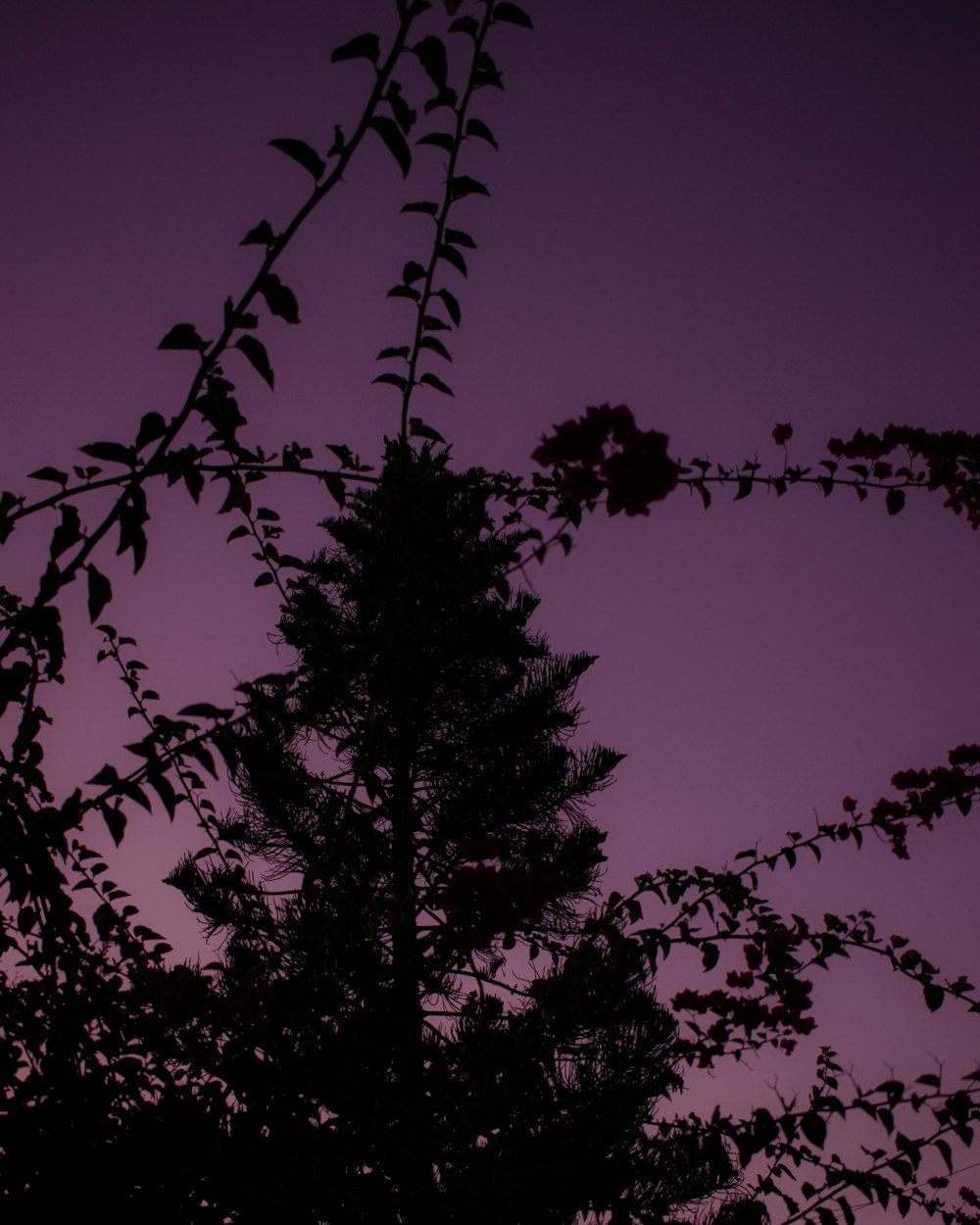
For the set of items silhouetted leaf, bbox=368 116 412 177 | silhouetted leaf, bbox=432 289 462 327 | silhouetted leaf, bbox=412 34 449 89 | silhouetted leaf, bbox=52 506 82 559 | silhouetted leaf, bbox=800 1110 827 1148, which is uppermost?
silhouetted leaf, bbox=432 289 462 327

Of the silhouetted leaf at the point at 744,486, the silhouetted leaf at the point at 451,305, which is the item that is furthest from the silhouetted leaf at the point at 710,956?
the silhouetted leaf at the point at 451,305

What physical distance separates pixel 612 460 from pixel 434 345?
1.72 feet

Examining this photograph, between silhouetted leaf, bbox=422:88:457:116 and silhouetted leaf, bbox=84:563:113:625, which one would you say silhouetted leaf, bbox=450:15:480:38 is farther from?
silhouetted leaf, bbox=84:563:113:625

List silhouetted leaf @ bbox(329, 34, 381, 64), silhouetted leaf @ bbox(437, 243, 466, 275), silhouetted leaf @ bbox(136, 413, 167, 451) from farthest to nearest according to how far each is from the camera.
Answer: silhouetted leaf @ bbox(437, 243, 466, 275) < silhouetted leaf @ bbox(136, 413, 167, 451) < silhouetted leaf @ bbox(329, 34, 381, 64)

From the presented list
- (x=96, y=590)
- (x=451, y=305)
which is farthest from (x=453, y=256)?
(x=96, y=590)

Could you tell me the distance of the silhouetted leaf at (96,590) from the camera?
128 cm

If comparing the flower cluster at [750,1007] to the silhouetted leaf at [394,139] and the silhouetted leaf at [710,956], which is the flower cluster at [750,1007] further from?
the silhouetted leaf at [394,139]

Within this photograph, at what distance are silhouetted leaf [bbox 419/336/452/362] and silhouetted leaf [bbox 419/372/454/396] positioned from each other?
6 cm

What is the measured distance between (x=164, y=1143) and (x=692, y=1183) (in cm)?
847

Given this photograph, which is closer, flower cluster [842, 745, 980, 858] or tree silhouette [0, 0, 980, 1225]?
tree silhouette [0, 0, 980, 1225]

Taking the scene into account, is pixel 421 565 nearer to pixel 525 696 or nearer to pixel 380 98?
pixel 380 98

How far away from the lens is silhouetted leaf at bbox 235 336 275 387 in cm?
126

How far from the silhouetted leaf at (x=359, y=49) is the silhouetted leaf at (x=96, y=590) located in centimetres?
91

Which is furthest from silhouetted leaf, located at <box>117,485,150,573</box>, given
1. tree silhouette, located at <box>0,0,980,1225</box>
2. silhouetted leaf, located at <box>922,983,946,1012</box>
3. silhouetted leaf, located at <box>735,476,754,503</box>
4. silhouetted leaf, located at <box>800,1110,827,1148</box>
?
silhouetted leaf, located at <box>922,983,946,1012</box>
